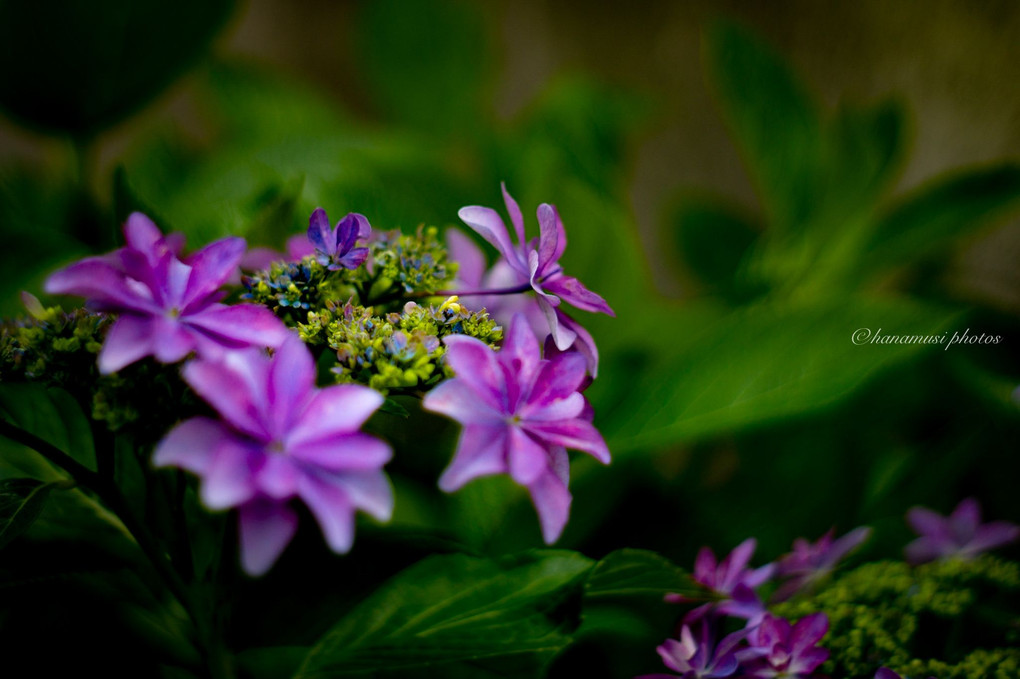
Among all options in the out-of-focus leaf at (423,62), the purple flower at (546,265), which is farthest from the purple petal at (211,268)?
the out-of-focus leaf at (423,62)

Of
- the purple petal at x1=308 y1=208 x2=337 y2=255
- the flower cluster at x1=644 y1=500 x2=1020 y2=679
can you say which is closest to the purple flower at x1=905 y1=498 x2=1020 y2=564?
the flower cluster at x1=644 y1=500 x2=1020 y2=679

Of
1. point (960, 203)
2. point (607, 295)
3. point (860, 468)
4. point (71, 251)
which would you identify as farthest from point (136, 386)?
point (960, 203)

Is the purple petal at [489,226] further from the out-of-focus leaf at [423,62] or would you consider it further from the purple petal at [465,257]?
the out-of-focus leaf at [423,62]

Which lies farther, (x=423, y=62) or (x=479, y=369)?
(x=423, y=62)

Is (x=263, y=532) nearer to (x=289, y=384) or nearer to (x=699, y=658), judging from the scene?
(x=289, y=384)

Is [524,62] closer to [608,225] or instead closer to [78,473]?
[608,225]

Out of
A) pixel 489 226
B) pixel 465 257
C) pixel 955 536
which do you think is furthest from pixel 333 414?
pixel 955 536

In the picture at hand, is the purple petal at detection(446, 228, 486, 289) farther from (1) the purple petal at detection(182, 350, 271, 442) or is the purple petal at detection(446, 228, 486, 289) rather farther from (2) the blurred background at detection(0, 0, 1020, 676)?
(1) the purple petal at detection(182, 350, 271, 442)
